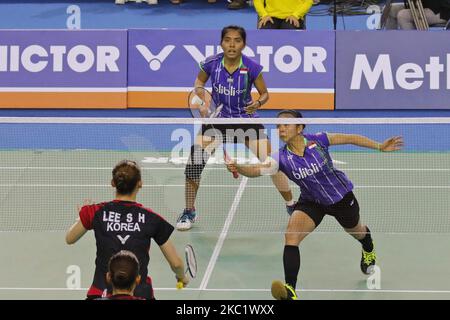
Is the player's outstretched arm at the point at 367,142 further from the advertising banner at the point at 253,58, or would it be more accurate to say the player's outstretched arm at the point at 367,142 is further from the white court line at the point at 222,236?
the advertising banner at the point at 253,58

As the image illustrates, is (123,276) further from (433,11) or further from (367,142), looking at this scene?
(433,11)

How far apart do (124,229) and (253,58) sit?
734 cm

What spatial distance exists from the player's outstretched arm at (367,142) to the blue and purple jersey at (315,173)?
13 cm

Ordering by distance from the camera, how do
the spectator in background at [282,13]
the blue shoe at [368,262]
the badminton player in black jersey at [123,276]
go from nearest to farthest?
1. the badminton player in black jersey at [123,276]
2. the blue shoe at [368,262]
3. the spectator in background at [282,13]

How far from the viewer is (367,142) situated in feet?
23.1

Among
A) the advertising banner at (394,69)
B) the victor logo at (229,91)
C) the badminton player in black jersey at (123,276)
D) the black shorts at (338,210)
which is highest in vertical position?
the advertising banner at (394,69)

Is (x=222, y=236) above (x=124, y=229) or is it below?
below

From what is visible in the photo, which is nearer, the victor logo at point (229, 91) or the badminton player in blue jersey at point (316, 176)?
the badminton player in blue jersey at point (316, 176)

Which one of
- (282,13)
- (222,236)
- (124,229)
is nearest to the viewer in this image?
(124,229)

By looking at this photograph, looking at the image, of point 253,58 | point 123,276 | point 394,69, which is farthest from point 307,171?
point 394,69

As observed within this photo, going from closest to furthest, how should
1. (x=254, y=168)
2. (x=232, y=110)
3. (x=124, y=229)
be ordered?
(x=124, y=229) < (x=254, y=168) < (x=232, y=110)

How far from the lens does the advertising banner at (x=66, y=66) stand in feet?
40.9

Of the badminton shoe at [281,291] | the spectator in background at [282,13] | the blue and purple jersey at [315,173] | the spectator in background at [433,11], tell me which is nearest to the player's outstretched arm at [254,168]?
the blue and purple jersey at [315,173]
